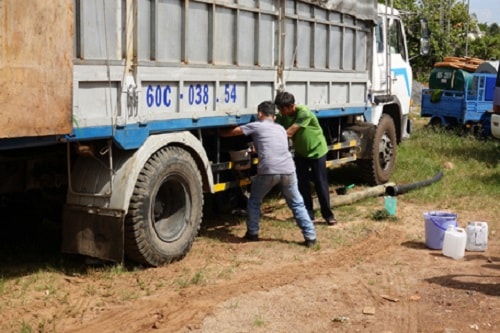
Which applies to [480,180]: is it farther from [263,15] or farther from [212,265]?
[212,265]

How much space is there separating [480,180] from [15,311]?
8.48 meters

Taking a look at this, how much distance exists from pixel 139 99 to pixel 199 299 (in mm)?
1702

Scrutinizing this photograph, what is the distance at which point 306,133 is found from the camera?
328 inches

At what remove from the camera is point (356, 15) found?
9992mm

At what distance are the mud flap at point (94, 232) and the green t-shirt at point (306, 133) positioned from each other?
2861 mm

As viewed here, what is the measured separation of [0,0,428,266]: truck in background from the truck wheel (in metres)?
0.01

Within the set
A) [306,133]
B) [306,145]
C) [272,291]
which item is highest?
[306,133]

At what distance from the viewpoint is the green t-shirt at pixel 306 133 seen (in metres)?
8.16

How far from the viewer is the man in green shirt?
802 cm

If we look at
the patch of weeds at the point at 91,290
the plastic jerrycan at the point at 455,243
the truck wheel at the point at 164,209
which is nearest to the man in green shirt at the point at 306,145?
the truck wheel at the point at 164,209

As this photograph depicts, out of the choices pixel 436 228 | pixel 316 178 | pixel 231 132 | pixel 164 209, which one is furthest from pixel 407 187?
pixel 164 209

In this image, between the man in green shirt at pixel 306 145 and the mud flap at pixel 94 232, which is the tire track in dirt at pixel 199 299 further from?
the man in green shirt at pixel 306 145

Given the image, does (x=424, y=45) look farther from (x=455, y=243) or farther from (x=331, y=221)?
(x=455, y=243)

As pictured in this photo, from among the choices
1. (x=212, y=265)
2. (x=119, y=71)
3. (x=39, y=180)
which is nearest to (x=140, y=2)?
(x=119, y=71)
